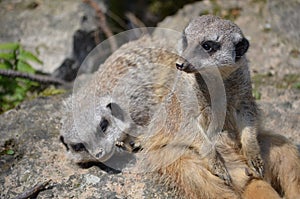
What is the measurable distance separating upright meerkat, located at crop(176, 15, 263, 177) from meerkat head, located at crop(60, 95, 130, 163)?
69 cm

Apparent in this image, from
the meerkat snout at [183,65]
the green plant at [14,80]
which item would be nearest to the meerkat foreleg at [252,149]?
the meerkat snout at [183,65]

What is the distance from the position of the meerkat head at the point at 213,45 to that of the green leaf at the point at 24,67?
2.27 meters

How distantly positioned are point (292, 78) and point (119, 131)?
1.94 meters

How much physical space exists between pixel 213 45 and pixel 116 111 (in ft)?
3.20

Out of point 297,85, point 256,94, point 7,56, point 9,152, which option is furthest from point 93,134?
point 297,85

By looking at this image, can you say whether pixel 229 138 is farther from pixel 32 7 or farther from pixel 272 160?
pixel 32 7

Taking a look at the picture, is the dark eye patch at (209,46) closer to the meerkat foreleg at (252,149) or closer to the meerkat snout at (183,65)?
the meerkat snout at (183,65)

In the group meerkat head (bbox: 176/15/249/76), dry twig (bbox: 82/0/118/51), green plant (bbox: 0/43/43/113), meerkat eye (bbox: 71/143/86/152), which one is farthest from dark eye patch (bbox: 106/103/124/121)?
dry twig (bbox: 82/0/118/51)

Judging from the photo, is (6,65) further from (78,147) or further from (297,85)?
(297,85)

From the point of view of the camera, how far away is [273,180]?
354cm

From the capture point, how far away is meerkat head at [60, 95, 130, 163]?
144 inches

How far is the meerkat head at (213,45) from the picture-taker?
3.20 m

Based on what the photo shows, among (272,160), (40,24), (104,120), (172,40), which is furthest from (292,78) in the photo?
(40,24)

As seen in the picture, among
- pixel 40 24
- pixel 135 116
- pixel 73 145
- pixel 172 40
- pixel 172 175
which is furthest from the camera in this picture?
pixel 40 24
